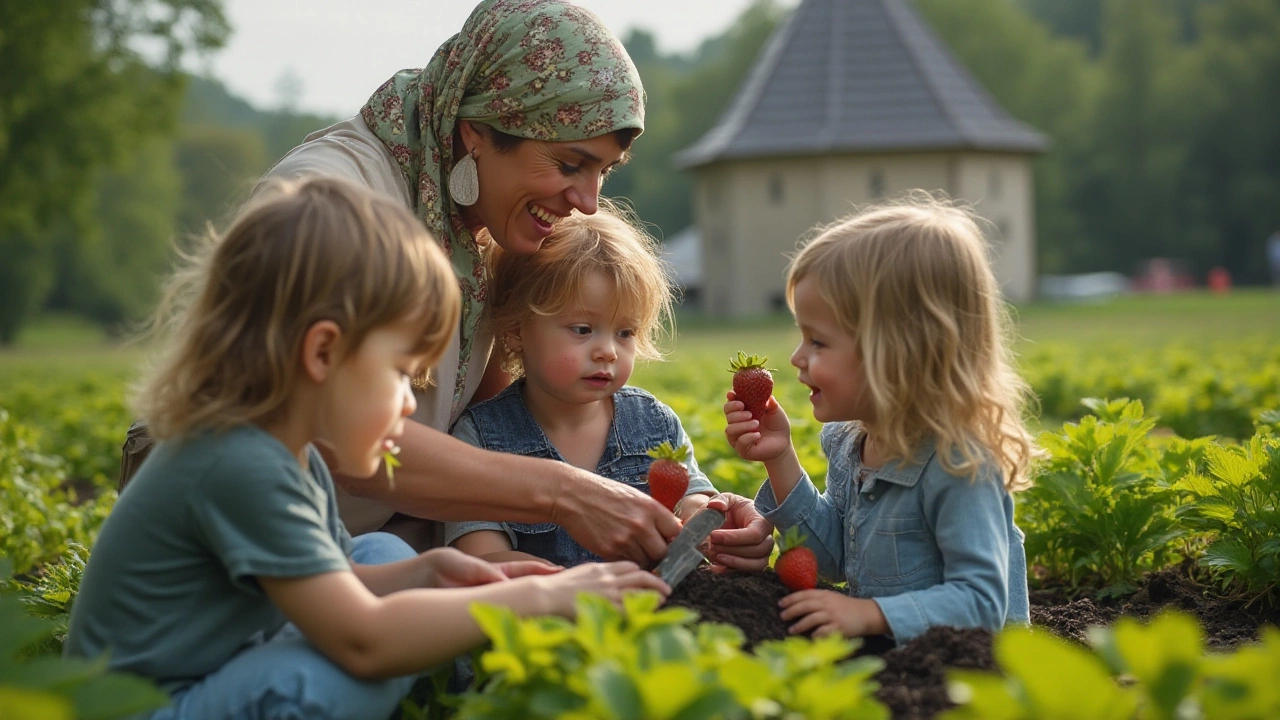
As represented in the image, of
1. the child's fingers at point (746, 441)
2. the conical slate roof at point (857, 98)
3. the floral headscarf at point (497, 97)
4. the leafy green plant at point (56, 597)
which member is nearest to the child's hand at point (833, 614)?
the child's fingers at point (746, 441)

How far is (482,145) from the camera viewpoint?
12.5 feet

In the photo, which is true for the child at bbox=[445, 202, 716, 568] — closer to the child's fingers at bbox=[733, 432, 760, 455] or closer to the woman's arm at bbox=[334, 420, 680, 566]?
the woman's arm at bbox=[334, 420, 680, 566]

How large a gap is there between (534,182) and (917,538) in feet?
4.99

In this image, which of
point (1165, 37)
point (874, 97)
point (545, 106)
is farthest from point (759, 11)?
point (545, 106)

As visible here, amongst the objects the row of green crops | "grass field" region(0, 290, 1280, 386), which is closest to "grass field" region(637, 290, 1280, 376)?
"grass field" region(0, 290, 1280, 386)

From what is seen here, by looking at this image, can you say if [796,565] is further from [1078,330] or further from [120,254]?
[120,254]

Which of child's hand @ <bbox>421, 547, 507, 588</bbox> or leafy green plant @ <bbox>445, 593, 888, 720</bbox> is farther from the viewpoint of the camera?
child's hand @ <bbox>421, 547, 507, 588</bbox>

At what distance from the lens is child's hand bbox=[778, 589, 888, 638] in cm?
273

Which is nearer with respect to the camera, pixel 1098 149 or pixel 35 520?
pixel 35 520

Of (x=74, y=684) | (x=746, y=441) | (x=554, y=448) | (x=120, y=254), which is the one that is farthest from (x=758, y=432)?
(x=120, y=254)

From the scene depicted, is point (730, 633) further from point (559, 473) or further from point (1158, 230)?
point (1158, 230)

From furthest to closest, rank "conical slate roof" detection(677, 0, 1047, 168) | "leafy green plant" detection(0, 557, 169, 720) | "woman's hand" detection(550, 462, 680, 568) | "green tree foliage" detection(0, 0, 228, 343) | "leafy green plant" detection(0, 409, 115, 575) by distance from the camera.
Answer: "conical slate roof" detection(677, 0, 1047, 168) < "green tree foliage" detection(0, 0, 228, 343) < "leafy green plant" detection(0, 409, 115, 575) < "woman's hand" detection(550, 462, 680, 568) < "leafy green plant" detection(0, 557, 169, 720)

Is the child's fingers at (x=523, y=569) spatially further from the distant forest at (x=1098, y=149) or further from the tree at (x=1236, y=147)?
the tree at (x=1236, y=147)

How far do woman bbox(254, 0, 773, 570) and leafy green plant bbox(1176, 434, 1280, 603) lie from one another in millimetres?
1290
